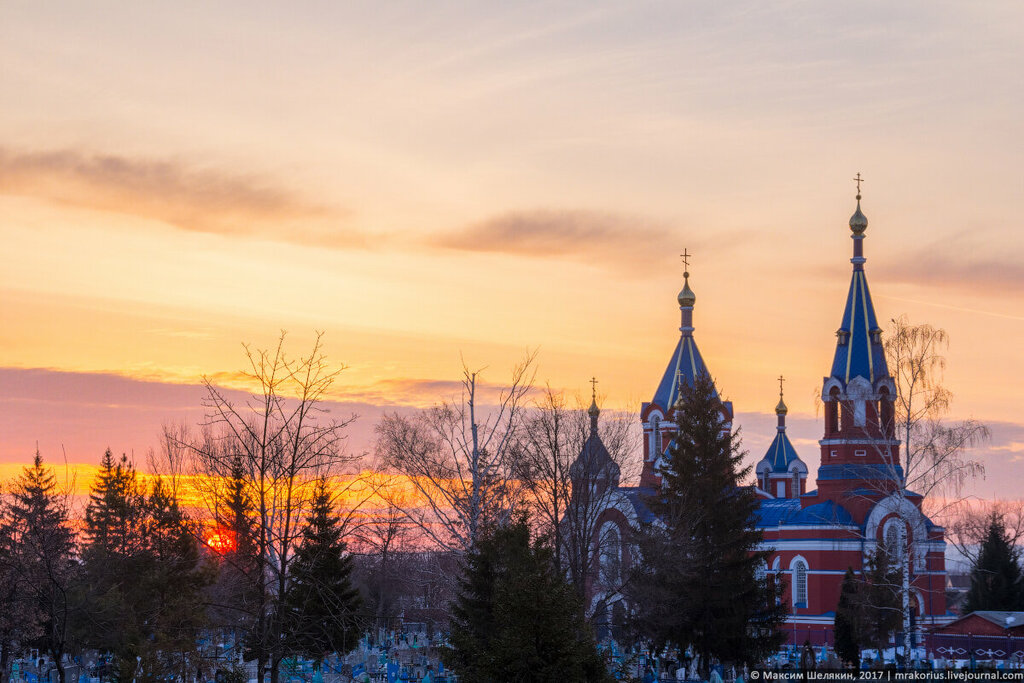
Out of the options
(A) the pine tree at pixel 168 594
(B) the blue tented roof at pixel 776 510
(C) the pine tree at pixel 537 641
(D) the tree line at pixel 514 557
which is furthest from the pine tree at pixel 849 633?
(C) the pine tree at pixel 537 641

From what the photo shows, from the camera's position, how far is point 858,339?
1988 inches

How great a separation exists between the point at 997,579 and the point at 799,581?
28.3 ft

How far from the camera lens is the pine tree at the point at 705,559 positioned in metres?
31.9

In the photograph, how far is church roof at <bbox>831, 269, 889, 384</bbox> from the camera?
1969 inches

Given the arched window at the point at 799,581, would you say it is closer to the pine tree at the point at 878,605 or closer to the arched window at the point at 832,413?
the arched window at the point at 832,413

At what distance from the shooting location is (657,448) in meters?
59.5

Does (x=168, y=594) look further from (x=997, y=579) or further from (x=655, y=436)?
(x=997, y=579)

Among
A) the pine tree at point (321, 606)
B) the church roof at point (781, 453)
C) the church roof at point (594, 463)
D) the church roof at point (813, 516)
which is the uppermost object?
the church roof at point (781, 453)

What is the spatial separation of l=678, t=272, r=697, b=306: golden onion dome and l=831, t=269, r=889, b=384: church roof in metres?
10.1

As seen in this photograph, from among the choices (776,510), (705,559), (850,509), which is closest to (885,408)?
(850,509)

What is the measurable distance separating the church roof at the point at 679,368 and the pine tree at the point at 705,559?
2187 cm

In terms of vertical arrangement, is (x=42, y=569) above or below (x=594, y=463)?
below

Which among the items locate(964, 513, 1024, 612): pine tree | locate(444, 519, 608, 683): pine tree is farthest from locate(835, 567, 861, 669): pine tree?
locate(444, 519, 608, 683): pine tree

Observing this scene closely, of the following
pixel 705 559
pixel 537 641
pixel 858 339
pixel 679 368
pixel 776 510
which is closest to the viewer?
pixel 537 641
